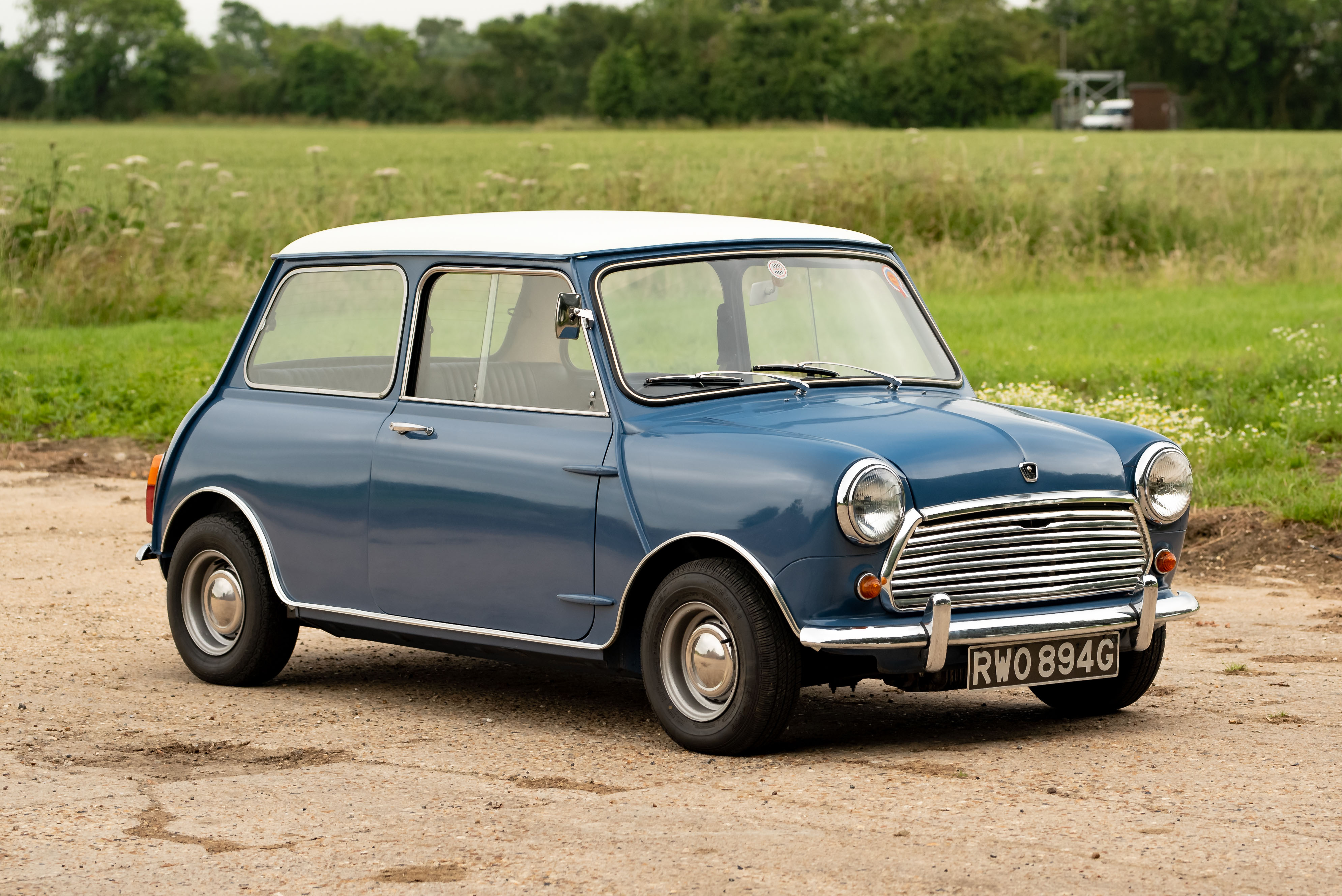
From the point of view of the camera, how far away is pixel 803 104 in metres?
91.4

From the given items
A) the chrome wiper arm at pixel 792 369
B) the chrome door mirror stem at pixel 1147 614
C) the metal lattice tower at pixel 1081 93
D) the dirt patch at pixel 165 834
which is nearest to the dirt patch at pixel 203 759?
the dirt patch at pixel 165 834

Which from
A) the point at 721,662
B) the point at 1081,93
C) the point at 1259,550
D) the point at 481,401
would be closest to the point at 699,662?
the point at 721,662

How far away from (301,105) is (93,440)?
297ft

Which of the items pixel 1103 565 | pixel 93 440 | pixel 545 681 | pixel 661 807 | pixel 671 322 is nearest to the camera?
pixel 661 807

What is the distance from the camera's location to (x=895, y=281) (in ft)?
23.1

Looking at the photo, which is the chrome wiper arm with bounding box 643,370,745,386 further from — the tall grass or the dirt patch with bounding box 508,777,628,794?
the tall grass

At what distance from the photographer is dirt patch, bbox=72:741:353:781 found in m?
5.69

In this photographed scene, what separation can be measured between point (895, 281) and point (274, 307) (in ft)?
8.17

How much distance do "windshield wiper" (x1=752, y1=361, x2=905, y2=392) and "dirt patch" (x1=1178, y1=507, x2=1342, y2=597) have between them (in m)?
3.54

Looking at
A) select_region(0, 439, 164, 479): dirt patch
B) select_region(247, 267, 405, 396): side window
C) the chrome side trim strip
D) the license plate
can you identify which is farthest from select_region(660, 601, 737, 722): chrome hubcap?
select_region(0, 439, 164, 479): dirt patch

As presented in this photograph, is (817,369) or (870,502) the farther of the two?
(817,369)

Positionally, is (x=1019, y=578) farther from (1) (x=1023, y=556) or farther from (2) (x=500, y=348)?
(2) (x=500, y=348)

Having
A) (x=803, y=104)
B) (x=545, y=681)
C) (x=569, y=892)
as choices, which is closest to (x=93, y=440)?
(x=545, y=681)

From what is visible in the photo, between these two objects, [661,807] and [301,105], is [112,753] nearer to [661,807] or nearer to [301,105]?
[661,807]
